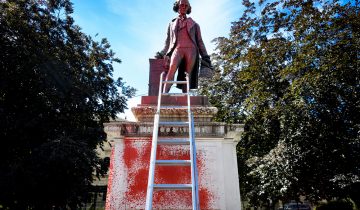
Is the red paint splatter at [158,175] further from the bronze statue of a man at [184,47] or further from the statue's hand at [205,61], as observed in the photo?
the statue's hand at [205,61]

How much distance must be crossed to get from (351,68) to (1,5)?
1605 centimetres

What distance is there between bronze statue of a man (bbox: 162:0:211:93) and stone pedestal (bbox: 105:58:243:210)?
1.25 m

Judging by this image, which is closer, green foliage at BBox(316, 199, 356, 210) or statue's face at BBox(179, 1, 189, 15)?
statue's face at BBox(179, 1, 189, 15)

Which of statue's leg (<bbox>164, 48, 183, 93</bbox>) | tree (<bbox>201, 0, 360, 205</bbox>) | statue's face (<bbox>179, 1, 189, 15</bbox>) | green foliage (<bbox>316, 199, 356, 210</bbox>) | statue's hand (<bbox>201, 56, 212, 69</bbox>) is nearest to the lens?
statue's leg (<bbox>164, 48, 183, 93</bbox>)

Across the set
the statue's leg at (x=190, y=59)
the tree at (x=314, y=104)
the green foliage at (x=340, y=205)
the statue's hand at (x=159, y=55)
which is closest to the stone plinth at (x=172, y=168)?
the statue's leg at (x=190, y=59)

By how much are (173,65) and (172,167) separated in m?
2.11

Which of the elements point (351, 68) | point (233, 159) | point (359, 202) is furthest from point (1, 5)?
point (359, 202)

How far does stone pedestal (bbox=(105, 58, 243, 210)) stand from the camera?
4492 mm

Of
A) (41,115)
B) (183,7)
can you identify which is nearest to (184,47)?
(183,7)

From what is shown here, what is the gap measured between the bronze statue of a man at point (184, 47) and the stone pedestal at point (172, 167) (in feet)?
4.10

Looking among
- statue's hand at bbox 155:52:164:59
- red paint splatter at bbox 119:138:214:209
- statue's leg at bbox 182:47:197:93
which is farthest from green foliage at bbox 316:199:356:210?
red paint splatter at bbox 119:138:214:209

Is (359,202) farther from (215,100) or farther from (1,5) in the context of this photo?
(1,5)

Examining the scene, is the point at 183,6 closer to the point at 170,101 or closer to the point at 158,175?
the point at 170,101

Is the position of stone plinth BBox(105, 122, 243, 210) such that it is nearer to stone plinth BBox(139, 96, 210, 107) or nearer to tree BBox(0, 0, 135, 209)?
stone plinth BBox(139, 96, 210, 107)
